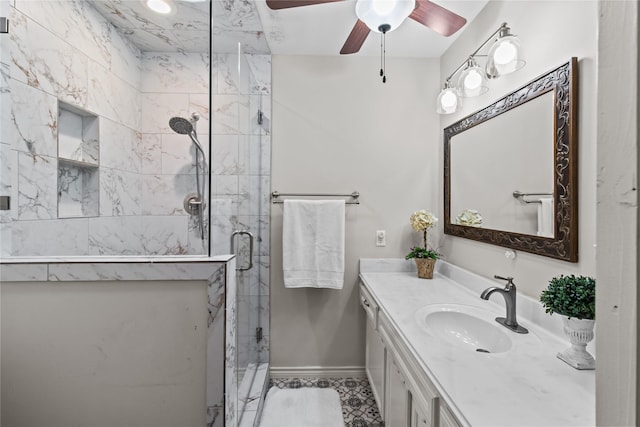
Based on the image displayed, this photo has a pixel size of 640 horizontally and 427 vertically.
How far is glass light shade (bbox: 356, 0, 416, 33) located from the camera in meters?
1.20

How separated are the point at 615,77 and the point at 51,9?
2.08m

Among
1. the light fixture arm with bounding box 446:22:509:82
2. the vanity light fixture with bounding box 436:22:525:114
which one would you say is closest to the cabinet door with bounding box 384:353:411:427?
the vanity light fixture with bounding box 436:22:525:114

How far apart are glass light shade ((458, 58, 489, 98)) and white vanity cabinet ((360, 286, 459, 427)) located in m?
1.28

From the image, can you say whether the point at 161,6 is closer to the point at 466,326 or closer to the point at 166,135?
→ the point at 166,135

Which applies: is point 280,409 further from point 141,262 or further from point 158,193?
point 158,193

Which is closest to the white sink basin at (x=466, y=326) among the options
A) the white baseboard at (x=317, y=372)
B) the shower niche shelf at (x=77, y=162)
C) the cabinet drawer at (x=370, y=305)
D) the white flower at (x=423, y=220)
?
the cabinet drawer at (x=370, y=305)

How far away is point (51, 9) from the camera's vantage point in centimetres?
136

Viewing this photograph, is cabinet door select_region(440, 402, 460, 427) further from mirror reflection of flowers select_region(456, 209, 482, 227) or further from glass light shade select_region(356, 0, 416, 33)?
glass light shade select_region(356, 0, 416, 33)

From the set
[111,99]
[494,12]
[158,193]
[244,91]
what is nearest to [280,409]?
[158,193]

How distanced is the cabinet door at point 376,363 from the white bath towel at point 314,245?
41 cm

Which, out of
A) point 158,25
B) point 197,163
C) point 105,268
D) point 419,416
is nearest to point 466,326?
point 419,416

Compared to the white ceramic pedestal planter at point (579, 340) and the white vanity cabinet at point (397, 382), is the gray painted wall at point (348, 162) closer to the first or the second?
the white vanity cabinet at point (397, 382)

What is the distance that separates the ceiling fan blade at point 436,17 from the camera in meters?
1.38

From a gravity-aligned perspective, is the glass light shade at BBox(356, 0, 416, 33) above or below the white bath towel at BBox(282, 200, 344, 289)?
above
